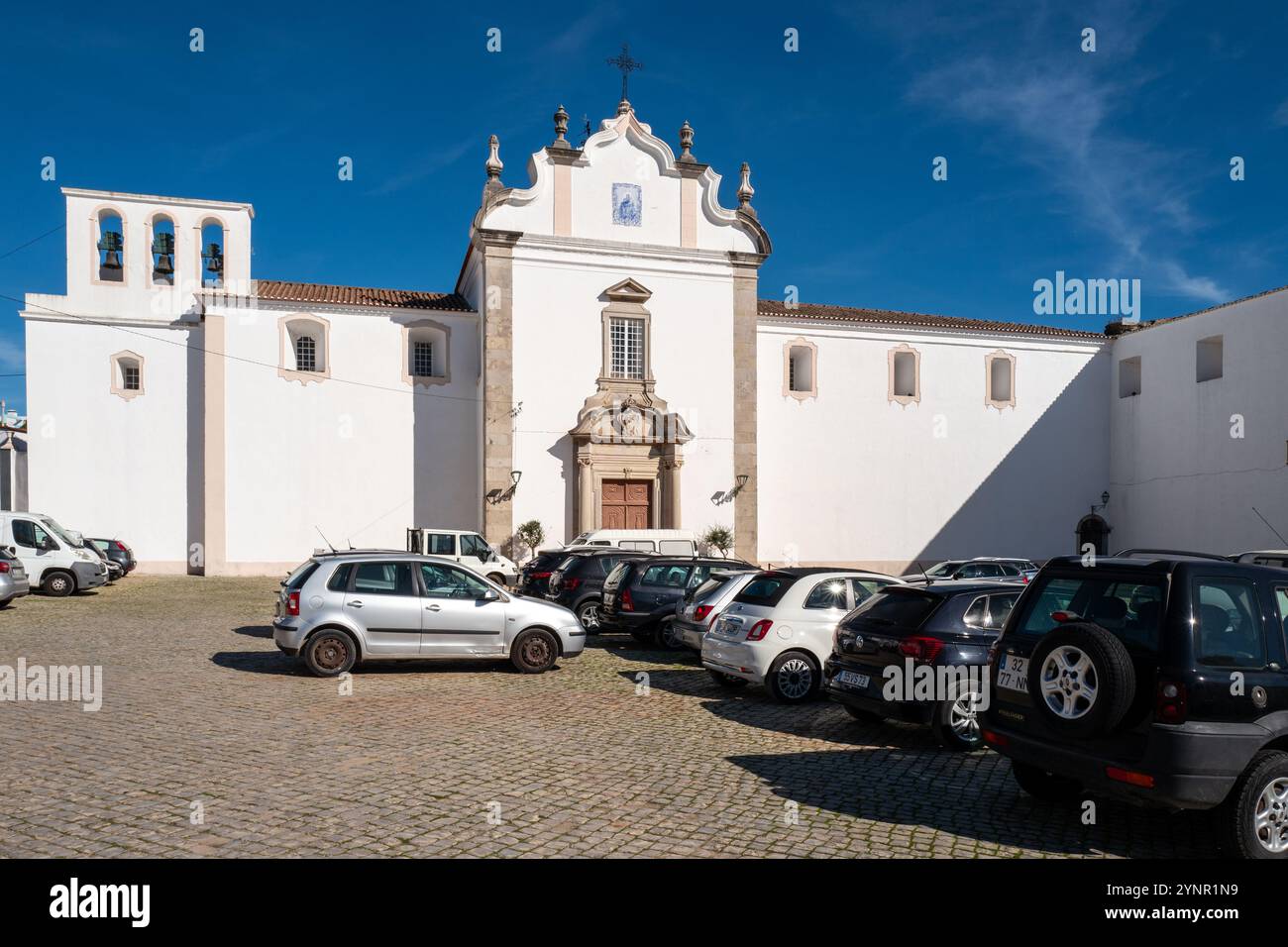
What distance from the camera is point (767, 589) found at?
419 inches

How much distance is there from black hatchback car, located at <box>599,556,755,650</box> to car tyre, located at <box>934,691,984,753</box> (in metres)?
6.13

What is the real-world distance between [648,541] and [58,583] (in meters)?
13.4

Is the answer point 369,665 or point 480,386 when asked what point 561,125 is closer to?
point 480,386

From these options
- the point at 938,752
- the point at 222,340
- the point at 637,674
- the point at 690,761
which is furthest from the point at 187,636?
the point at 222,340

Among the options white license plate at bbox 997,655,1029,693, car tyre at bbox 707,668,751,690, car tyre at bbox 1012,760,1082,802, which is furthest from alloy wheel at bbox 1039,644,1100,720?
car tyre at bbox 707,668,751,690

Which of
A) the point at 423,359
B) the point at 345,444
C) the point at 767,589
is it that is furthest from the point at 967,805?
the point at 423,359

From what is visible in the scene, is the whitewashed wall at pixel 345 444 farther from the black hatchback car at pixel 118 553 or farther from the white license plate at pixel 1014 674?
the white license plate at pixel 1014 674

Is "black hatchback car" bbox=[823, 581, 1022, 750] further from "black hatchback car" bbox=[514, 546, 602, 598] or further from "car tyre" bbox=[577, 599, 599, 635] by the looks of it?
"black hatchback car" bbox=[514, 546, 602, 598]

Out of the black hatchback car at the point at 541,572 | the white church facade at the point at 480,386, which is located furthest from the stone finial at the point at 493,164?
the black hatchback car at the point at 541,572

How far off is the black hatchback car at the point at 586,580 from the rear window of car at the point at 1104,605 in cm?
995

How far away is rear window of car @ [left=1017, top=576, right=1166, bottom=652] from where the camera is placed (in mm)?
5363

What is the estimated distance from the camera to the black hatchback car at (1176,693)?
5031mm
